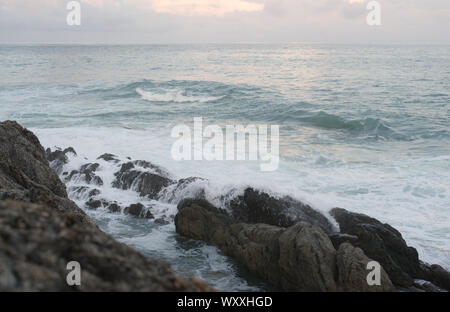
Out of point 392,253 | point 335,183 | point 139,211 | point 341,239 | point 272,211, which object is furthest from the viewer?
point 335,183

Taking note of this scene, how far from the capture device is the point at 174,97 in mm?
34750

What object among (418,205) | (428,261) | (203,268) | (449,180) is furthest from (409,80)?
(203,268)

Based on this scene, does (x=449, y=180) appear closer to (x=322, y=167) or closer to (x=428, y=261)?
(x=322, y=167)

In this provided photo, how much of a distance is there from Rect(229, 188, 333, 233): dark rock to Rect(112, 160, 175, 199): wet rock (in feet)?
9.15

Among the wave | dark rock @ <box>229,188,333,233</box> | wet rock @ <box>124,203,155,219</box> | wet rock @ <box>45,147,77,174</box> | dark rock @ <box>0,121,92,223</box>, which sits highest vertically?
the wave

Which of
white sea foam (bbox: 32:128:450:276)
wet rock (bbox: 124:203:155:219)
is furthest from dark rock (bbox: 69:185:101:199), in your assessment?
wet rock (bbox: 124:203:155:219)

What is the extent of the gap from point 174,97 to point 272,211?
27.0 m

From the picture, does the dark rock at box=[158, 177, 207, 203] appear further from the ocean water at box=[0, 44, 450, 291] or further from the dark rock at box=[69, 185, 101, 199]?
the dark rock at box=[69, 185, 101, 199]

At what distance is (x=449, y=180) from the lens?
13477mm

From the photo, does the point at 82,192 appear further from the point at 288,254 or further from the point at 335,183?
the point at 335,183

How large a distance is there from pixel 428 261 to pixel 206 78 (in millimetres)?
39627

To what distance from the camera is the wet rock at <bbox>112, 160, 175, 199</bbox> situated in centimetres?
1154

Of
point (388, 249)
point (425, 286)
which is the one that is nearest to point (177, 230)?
point (388, 249)

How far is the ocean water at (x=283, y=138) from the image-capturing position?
9.73 meters
